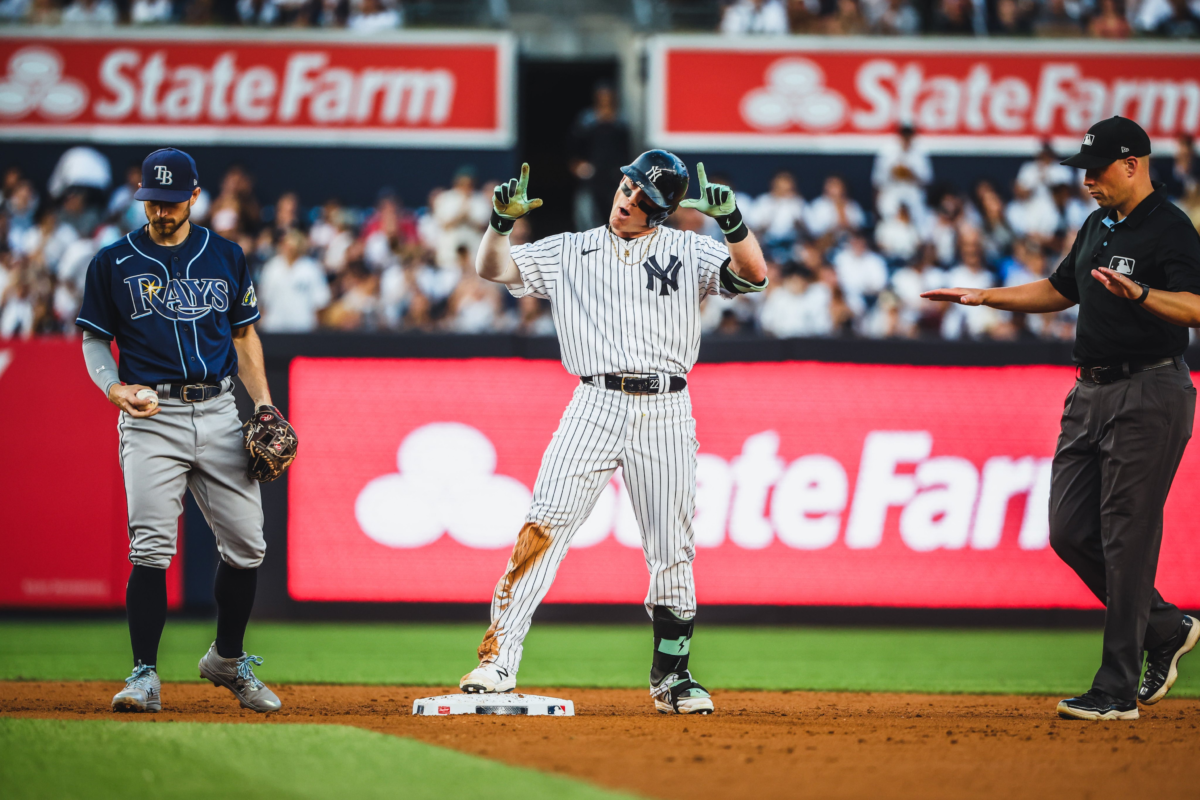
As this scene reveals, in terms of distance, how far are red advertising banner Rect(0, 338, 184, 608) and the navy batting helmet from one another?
204 inches

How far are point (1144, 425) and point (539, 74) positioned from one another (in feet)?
42.8

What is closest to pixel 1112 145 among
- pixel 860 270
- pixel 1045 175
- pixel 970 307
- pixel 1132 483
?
pixel 1132 483

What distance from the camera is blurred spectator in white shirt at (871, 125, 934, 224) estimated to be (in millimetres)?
13742

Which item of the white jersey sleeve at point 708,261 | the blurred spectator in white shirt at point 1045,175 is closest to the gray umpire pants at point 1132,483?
the white jersey sleeve at point 708,261

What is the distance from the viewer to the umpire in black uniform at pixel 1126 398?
16.5ft

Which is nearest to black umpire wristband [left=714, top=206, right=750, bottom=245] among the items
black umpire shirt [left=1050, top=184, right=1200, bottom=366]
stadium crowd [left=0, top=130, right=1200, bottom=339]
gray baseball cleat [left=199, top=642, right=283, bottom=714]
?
black umpire shirt [left=1050, top=184, right=1200, bottom=366]

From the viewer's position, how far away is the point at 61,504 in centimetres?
884

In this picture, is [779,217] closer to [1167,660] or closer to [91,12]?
[91,12]

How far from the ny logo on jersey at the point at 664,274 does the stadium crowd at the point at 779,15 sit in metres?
10.5

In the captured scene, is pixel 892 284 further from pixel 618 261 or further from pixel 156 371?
pixel 156 371

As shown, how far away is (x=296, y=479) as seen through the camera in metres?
8.82

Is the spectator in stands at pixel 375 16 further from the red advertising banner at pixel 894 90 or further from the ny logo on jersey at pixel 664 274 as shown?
the ny logo on jersey at pixel 664 274

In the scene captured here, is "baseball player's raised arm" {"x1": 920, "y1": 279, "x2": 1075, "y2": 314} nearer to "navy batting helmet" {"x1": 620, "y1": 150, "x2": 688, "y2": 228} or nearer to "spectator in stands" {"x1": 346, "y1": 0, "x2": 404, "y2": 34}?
"navy batting helmet" {"x1": 620, "y1": 150, "x2": 688, "y2": 228}

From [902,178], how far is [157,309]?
10.3 metres
